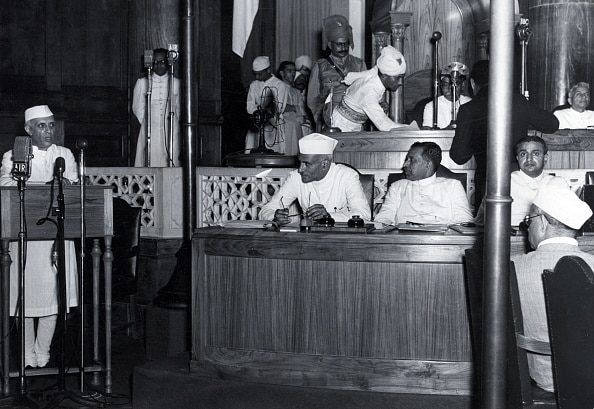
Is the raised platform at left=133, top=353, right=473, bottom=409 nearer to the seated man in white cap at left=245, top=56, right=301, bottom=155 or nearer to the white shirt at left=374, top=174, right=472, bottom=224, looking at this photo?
the white shirt at left=374, top=174, right=472, bottom=224

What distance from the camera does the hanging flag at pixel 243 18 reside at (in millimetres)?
7293

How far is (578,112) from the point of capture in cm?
993

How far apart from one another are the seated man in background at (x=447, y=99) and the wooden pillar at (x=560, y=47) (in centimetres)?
147

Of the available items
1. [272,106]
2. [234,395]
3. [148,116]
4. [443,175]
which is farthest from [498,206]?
[272,106]

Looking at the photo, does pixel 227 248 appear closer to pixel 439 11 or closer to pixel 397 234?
pixel 397 234

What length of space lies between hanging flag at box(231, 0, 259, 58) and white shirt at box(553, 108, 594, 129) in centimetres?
408

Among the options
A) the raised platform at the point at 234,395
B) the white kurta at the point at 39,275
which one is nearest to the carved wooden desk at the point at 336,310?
the raised platform at the point at 234,395

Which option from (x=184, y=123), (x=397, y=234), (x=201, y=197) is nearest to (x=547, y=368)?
(x=397, y=234)

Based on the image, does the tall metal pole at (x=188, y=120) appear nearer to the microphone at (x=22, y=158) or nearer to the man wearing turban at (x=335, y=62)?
the microphone at (x=22, y=158)

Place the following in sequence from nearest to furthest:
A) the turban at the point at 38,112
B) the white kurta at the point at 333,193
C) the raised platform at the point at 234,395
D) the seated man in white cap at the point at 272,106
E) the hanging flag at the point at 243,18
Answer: the raised platform at the point at 234,395
the turban at the point at 38,112
the white kurta at the point at 333,193
the hanging flag at the point at 243,18
the seated man in white cap at the point at 272,106

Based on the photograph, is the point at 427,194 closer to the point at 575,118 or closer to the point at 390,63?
the point at 390,63

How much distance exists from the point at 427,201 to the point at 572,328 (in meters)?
3.54

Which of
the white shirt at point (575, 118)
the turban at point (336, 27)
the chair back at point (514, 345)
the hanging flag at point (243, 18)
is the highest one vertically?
the turban at point (336, 27)

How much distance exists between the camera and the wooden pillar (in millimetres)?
10328
